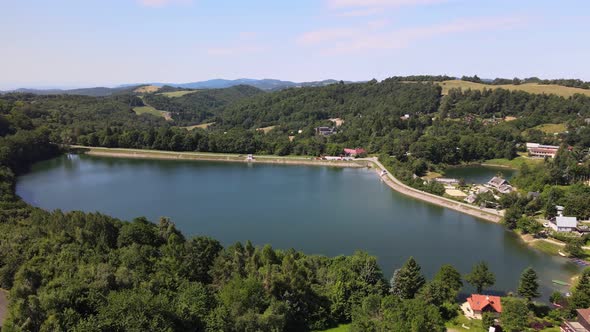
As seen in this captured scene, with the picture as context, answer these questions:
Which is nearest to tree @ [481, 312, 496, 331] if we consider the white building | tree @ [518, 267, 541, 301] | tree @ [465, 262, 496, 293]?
tree @ [465, 262, 496, 293]

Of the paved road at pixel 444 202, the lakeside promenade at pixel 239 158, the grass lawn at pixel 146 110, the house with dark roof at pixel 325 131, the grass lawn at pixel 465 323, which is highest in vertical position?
the grass lawn at pixel 146 110

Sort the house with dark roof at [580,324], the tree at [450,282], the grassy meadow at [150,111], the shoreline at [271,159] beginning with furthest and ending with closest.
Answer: the grassy meadow at [150,111], the shoreline at [271,159], the tree at [450,282], the house with dark roof at [580,324]

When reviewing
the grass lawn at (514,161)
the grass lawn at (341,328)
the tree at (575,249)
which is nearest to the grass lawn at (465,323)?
the grass lawn at (341,328)

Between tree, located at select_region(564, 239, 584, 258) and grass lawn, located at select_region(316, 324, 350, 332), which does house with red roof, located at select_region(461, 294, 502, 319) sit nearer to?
grass lawn, located at select_region(316, 324, 350, 332)

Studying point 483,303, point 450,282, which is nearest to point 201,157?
point 450,282

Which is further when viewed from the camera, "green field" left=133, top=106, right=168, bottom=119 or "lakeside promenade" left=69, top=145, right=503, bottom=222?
Result: "green field" left=133, top=106, right=168, bottom=119

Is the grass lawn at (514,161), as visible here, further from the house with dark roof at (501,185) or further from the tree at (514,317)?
the tree at (514,317)
